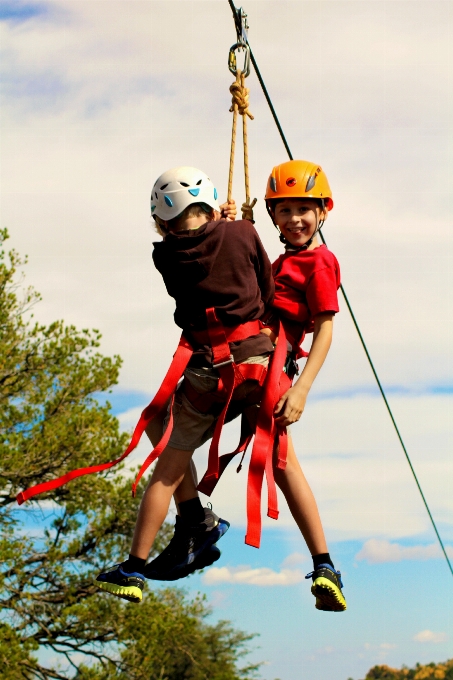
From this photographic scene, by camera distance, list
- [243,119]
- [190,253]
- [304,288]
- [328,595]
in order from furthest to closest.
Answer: [243,119], [304,288], [328,595], [190,253]

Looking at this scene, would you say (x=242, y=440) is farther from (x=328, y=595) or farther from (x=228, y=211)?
(x=228, y=211)

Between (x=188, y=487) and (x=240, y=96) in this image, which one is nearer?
(x=188, y=487)

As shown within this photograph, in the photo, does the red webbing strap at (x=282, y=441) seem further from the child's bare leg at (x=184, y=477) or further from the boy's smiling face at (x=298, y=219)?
the boy's smiling face at (x=298, y=219)

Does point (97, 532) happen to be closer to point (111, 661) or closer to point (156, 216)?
point (111, 661)

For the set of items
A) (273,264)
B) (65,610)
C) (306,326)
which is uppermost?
(65,610)

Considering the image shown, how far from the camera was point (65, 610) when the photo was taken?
12648 millimetres

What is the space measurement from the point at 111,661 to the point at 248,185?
34.7ft

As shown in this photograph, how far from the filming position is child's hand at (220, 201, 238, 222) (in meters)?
3.86

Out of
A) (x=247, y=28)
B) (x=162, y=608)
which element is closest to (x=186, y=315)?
(x=247, y=28)

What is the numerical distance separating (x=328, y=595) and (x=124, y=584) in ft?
2.57

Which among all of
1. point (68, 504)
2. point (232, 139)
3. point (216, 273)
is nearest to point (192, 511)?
point (216, 273)

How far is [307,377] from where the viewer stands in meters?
3.75

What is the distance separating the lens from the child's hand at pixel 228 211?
152 inches

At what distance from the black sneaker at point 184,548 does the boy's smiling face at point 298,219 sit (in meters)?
1.19
